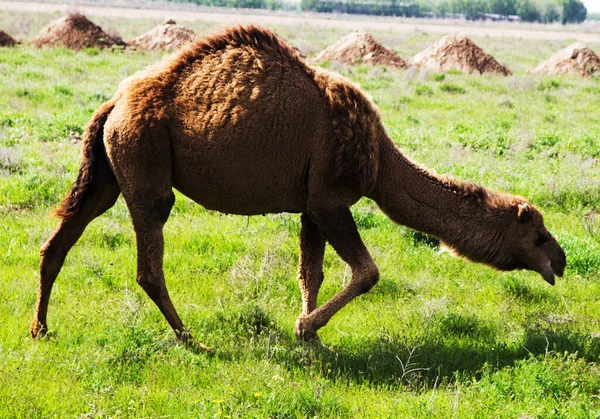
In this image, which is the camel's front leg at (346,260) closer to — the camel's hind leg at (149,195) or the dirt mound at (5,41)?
the camel's hind leg at (149,195)

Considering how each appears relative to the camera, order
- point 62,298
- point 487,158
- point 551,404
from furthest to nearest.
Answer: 1. point 487,158
2. point 62,298
3. point 551,404

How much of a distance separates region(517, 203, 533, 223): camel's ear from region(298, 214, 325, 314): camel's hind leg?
1.79 metres

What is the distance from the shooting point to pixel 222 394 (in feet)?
17.4

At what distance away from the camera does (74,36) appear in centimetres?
2752

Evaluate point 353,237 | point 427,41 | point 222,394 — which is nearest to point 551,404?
point 353,237

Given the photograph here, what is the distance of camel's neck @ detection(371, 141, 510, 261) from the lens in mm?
6379

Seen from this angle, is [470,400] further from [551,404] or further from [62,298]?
[62,298]

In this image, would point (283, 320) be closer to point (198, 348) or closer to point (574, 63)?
point (198, 348)

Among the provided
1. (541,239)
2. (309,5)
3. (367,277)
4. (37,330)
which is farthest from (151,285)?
(309,5)

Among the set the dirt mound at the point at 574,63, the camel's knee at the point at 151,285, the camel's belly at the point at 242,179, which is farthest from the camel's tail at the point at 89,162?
the dirt mound at the point at 574,63

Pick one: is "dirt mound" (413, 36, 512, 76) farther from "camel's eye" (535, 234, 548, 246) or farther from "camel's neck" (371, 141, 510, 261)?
A: "camel's neck" (371, 141, 510, 261)

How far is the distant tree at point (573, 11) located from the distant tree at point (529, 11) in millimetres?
4180

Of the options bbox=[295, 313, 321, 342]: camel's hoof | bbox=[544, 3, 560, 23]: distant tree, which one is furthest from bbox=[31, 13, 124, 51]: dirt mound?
bbox=[544, 3, 560, 23]: distant tree

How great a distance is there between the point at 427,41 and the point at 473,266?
40.3m
